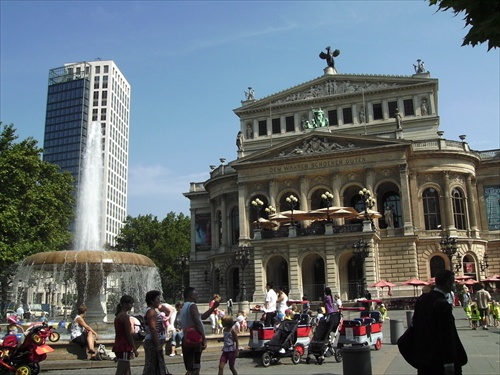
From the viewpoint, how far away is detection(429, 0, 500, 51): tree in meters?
6.21

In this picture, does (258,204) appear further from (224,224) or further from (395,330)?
(395,330)

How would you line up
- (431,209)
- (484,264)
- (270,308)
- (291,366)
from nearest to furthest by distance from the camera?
(291,366) < (270,308) < (484,264) < (431,209)

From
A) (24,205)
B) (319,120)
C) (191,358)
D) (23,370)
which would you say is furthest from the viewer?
(319,120)

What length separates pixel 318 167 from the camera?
147 feet

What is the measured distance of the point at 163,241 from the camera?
217ft

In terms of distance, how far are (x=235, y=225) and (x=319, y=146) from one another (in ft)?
36.8

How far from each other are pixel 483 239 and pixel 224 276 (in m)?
22.5

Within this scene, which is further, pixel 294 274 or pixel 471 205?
pixel 471 205

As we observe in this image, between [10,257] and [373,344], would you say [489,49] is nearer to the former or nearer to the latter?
[373,344]

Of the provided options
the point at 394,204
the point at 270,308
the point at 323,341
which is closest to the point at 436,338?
the point at 323,341

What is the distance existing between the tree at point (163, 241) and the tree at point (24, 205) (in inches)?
967

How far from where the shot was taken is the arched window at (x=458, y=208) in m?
44.9

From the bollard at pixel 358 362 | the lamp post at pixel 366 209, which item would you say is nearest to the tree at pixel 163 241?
the lamp post at pixel 366 209

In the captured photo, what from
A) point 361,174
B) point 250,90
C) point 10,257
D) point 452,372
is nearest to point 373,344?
point 452,372
